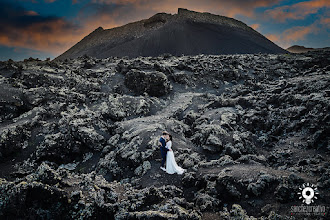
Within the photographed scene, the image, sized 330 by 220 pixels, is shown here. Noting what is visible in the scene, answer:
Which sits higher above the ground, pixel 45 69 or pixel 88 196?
pixel 45 69

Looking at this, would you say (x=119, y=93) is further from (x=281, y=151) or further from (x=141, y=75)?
Answer: (x=281, y=151)

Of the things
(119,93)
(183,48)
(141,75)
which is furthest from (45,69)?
(183,48)

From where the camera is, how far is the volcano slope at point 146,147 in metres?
4.86

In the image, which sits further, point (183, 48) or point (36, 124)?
point (183, 48)

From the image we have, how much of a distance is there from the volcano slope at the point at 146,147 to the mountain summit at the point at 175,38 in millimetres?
27585

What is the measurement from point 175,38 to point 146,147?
43385mm

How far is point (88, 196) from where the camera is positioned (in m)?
5.15

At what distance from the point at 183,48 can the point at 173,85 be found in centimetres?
2798

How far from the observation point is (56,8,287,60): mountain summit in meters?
43.4

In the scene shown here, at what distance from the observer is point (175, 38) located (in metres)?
46.7
